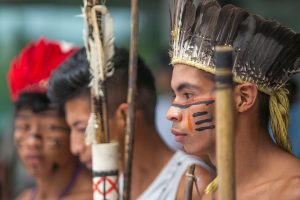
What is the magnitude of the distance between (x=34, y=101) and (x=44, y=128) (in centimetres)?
16

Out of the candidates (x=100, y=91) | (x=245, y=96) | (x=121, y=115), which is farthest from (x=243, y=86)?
(x=121, y=115)

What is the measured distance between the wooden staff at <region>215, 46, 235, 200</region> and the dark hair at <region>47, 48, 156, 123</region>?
5.22 ft

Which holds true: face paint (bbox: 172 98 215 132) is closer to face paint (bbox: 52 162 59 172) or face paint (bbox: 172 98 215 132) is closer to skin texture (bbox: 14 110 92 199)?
skin texture (bbox: 14 110 92 199)

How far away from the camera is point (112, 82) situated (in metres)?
4.20

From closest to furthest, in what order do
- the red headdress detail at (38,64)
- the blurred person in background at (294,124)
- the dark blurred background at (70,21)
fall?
the red headdress detail at (38,64) → the blurred person in background at (294,124) → the dark blurred background at (70,21)

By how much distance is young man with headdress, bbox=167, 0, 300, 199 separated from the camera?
10.5 feet

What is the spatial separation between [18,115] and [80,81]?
3.23 feet

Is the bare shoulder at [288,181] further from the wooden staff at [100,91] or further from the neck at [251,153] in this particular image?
the wooden staff at [100,91]

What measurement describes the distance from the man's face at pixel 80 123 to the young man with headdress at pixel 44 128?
2.09ft

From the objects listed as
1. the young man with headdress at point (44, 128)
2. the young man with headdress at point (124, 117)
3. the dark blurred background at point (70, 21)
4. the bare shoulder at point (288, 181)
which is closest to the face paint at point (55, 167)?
the young man with headdress at point (44, 128)

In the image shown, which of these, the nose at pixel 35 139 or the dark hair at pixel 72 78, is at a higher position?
the dark hair at pixel 72 78

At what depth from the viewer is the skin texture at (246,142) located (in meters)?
3.20

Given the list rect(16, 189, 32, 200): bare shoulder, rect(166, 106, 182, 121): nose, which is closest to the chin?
rect(166, 106, 182, 121): nose

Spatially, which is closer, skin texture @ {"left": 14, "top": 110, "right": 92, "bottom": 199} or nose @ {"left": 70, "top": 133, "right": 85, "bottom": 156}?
nose @ {"left": 70, "top": 133, "right": 85, "bottom": 156}
